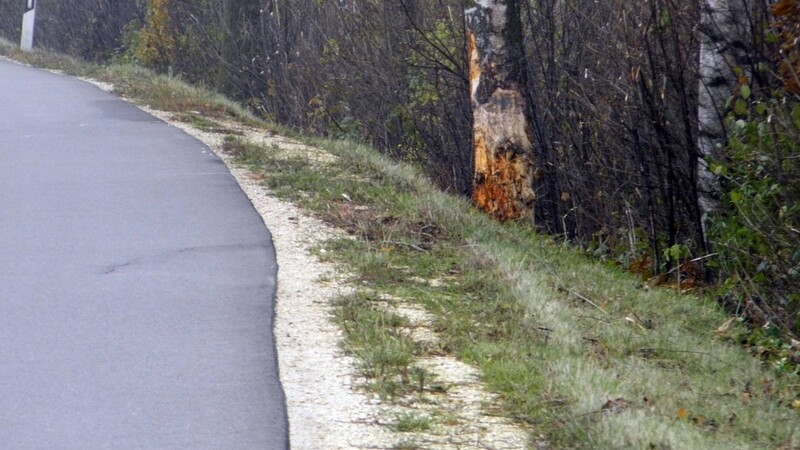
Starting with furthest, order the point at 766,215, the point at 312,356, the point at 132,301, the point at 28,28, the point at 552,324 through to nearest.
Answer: the point at 28,28 → the point at 766,215 → the point at 132,301 → the point at 552,324 → the point at 312,356

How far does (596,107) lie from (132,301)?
22.4 ft

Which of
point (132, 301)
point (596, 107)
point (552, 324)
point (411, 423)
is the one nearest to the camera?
point (411, 423)

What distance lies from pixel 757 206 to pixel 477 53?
12.2 feet

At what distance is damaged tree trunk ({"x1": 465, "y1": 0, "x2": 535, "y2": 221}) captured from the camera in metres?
11.1

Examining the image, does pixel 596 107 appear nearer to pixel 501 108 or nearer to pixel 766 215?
pixel 501 108

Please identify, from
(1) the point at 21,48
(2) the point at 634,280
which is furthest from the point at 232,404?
(1) the point at 21,48

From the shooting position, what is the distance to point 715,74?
33.6ft

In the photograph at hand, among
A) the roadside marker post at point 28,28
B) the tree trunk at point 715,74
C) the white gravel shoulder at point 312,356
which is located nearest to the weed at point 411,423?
the white gravel shoulder at point 312,356

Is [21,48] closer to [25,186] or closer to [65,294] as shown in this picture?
[25,186]

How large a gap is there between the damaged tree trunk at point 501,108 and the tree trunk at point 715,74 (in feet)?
5.31

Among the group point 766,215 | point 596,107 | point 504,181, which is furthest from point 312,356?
point 596,107

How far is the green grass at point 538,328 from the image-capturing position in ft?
17.5

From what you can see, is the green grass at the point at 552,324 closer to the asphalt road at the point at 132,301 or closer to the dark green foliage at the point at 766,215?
the dark green foliage at the point at 766,215

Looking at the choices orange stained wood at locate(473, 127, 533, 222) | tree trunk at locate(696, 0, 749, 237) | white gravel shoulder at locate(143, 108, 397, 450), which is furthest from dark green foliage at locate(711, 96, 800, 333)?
white gravel shoulder at locate(143, 108, 397, 450)
